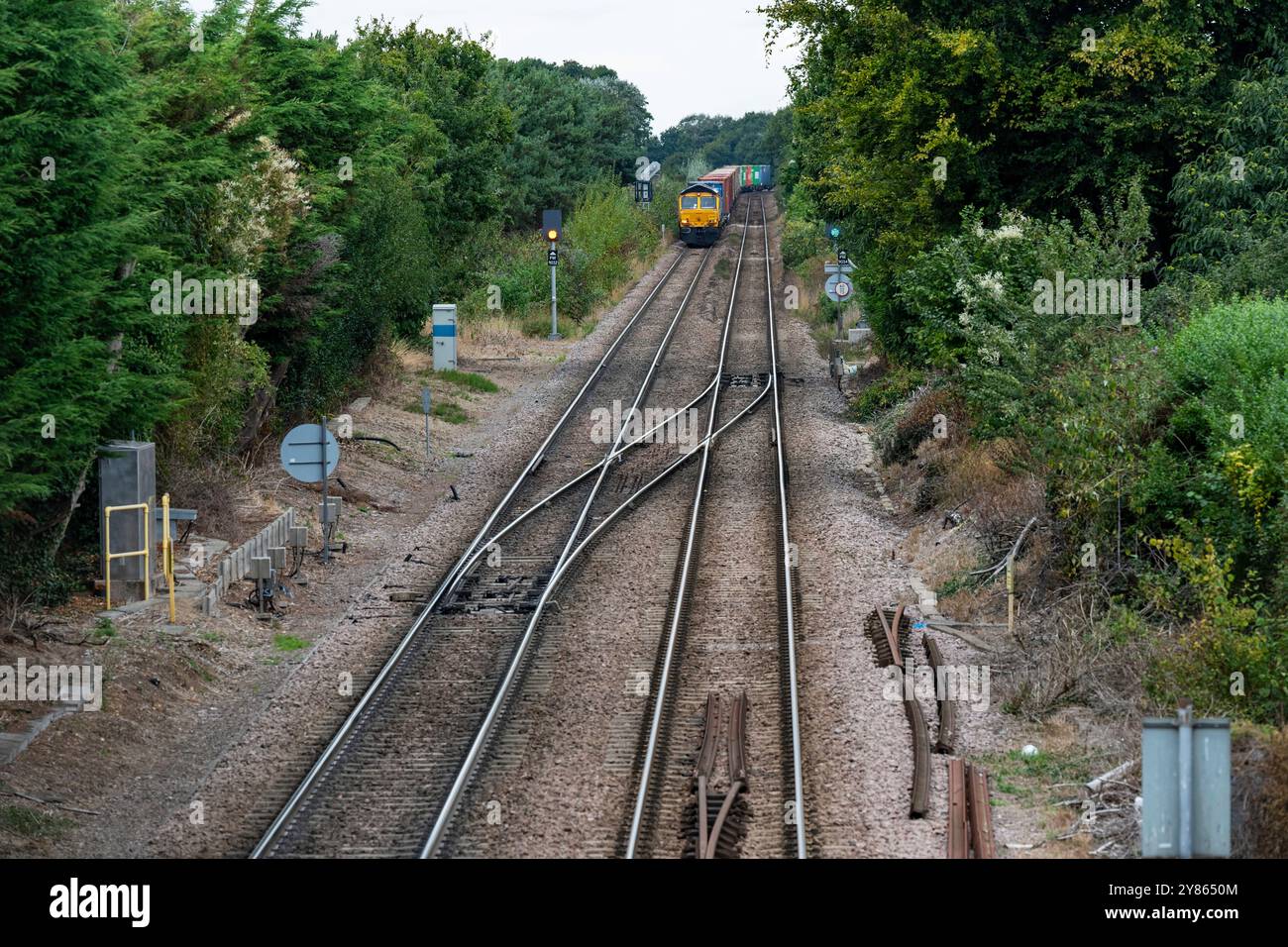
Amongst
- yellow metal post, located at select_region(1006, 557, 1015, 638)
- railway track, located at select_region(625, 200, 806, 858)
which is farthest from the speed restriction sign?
yellow metal post, located at select_region(1006, 557, 1015, 638)

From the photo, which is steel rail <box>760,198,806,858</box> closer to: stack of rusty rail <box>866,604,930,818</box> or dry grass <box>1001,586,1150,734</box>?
stack of rusty rail <box>866,604,930,818</box>

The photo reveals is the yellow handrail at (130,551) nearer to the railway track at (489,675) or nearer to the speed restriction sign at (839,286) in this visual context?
the railway track at (489,675)

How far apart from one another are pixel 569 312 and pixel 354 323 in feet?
54.5

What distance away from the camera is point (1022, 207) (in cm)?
2523

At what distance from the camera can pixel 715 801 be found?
10977mm

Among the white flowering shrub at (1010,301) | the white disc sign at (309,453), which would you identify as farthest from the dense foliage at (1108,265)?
the white disc sign at (309,453)

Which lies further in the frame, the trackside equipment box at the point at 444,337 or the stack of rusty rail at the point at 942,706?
the trackside equipment box at the point at 444,337

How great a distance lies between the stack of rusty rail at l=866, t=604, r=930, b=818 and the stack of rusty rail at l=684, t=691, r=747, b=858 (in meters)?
1.34

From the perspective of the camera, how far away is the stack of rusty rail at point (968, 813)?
10.1 m

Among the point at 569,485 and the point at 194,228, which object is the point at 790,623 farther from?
the point at 194,228

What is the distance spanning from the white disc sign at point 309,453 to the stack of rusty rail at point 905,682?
710 cm

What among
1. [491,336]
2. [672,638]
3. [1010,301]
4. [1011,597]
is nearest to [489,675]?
[672,638]

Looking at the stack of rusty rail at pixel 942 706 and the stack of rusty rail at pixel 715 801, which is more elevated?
the stack of rusty rail at pixel 942 706

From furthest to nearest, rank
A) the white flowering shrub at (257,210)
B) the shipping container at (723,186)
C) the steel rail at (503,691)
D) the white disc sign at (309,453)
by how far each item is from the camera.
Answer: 1. the shipping container at (723,186)
2. the white flowering shrub at (257,210)
3. the white disc sign at (309,453)
4. the steel rail at (503,691)
